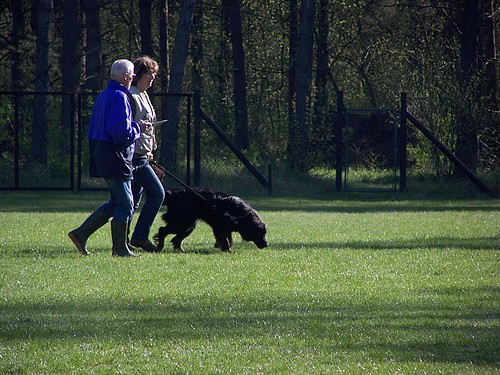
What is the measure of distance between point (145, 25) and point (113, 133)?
891 inches

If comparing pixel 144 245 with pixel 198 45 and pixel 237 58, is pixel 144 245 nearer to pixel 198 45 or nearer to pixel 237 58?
pixel 237 58

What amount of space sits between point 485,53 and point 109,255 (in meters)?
17.5

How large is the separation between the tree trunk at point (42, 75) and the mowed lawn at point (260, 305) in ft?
37.9

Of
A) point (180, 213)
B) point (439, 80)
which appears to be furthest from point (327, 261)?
point (439, 80)

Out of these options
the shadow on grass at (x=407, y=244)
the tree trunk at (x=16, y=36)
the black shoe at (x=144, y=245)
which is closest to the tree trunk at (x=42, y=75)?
the tree trunk at (x=16, y=36)

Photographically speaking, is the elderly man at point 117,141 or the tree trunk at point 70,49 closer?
the elderly man at point 117,141

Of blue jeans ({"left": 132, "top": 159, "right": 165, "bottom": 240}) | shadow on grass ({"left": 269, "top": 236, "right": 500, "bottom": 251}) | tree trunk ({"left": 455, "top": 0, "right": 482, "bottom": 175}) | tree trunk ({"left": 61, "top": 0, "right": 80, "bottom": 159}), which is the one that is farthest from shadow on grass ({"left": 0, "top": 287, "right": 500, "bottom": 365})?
tree trunk ({"left": 61, "top": 0, "right": 80, "bottom": 159})

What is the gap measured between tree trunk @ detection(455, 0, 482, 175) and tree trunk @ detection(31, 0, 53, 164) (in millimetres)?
10363

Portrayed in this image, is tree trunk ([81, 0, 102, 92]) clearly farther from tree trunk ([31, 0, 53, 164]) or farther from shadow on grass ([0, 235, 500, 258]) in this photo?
shadow on grass ([0, 235, 500, 258])

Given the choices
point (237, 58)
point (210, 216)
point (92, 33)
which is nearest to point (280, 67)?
point (237, 58)

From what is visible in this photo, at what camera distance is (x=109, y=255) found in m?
Answer: 10.6

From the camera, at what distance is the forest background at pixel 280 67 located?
2347 centimetres

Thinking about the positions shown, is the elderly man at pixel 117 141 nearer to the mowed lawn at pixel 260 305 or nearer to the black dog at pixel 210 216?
the mowed lawn at pixel 260 305

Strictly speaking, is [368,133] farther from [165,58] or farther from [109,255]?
[109,255]
